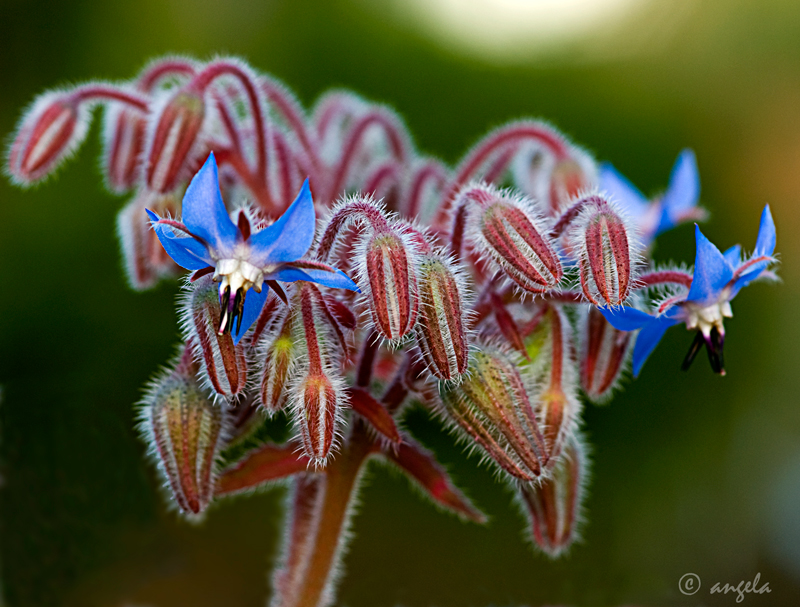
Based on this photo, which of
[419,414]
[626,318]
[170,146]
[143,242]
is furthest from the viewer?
[419,414]

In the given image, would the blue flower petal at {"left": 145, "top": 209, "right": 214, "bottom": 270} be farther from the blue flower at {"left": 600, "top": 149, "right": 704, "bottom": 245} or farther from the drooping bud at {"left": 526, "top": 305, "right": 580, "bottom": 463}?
the blue flower at {"left": 600, "top": 149, "right": 704, "bottom": 245}

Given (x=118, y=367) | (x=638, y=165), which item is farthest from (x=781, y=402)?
(x=118, y=367)

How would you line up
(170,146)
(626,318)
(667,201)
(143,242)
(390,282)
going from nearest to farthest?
1. (390,282)
2. (626,318)
3. (170,146)
4. (143,242)
5. (667,201)

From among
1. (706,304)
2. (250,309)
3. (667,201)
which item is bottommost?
(250,309)

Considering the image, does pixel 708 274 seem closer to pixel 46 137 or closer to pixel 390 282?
pixel 390 282

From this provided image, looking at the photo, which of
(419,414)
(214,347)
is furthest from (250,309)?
(419,414)

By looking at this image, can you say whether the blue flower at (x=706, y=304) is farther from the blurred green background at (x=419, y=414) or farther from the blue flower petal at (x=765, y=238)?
the blurred green background at (x=419, y=414)

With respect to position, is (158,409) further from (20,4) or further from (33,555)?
(20,4)
